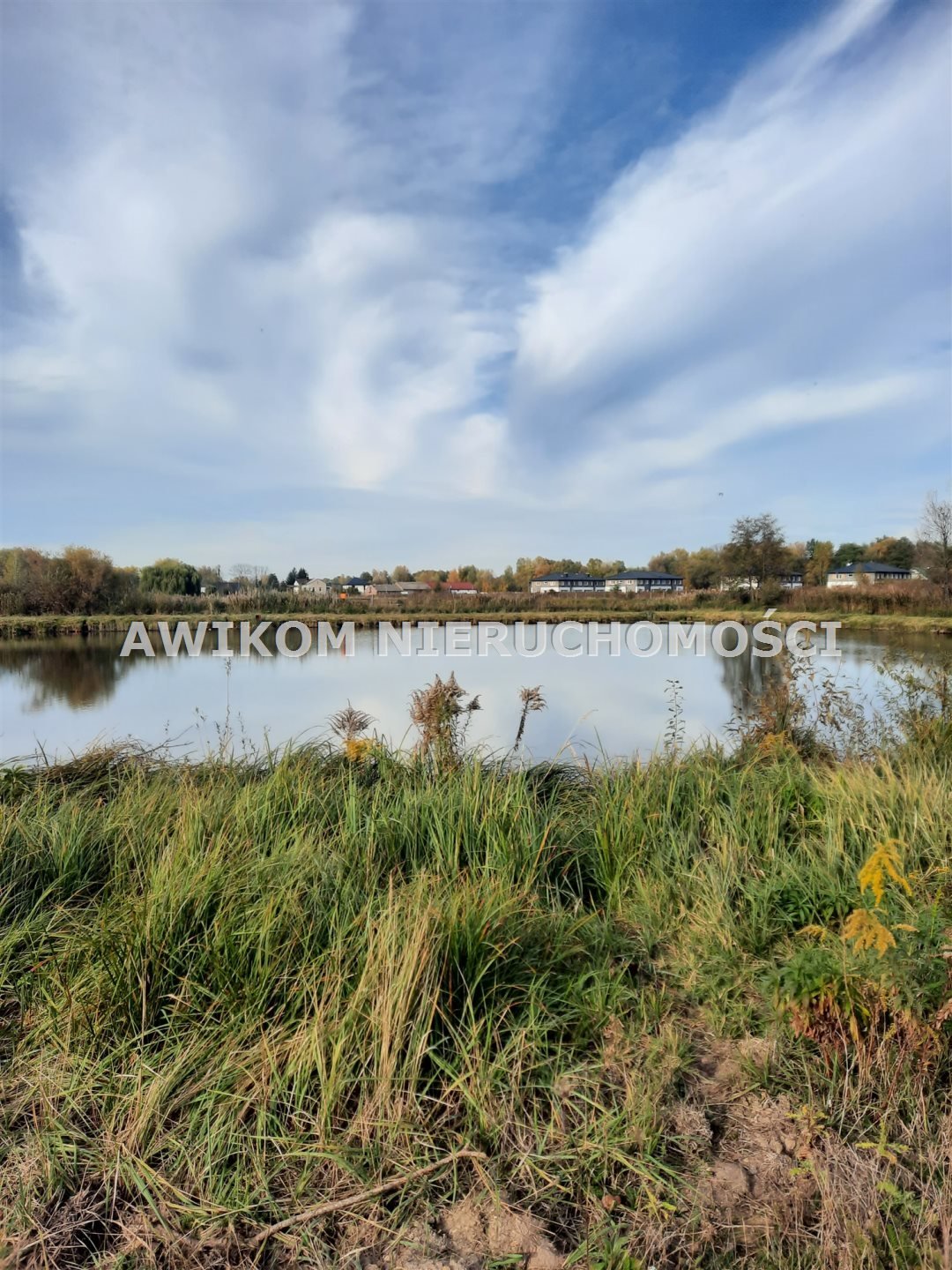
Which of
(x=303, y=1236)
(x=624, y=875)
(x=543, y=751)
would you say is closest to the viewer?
(x=303, y=1236)

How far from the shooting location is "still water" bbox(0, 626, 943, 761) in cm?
697

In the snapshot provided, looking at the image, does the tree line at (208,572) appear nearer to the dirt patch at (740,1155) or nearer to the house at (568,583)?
the house at (568,583)

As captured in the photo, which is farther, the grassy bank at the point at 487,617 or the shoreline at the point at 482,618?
the grassy bank at the point at 487,617

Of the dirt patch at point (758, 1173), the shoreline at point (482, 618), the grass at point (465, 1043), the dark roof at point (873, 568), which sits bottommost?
the dirt patch at point (758, 1173)

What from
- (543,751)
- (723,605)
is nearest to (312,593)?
(723,605)

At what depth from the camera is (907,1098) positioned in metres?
1.66

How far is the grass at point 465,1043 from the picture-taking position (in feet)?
4.63

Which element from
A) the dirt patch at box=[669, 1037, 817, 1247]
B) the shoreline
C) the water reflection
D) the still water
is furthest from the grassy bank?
the dirt patch at box=[669, 1037, 817, 1247]

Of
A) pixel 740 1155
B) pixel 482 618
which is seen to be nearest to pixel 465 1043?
pixel 740 1155

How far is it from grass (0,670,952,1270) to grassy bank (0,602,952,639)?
25.7 meters

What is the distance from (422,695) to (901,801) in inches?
120

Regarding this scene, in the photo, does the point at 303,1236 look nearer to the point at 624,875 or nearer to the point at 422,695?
the point at 624,875

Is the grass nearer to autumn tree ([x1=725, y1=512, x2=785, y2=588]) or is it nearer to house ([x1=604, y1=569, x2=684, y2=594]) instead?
autumn tree ([x1=725, y1=512, x2=785, y2=588])

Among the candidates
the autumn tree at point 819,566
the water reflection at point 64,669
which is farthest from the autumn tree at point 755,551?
the water reflection at point 64,669
